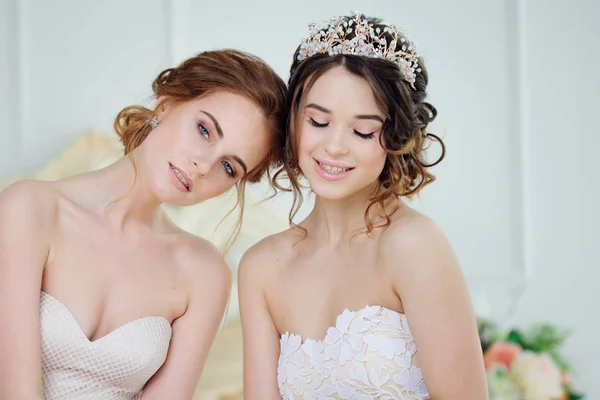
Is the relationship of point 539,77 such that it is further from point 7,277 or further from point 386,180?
point 7,277

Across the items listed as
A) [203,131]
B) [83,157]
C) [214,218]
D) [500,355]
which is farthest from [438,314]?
[83,157]

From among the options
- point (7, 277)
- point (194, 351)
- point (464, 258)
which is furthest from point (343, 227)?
point (464, 258)

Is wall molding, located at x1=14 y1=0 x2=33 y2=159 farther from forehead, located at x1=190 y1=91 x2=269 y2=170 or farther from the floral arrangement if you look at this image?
the floral arrangement

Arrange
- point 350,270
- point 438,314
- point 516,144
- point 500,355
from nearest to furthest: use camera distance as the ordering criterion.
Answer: point 438,314
point 350,270
point 500,355
point 516,144

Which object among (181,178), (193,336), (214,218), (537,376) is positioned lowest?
(537,376)

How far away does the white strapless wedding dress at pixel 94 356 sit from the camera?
7.19 feet

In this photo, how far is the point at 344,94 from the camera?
2160 mm

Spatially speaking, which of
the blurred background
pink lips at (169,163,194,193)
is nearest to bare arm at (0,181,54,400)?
pink lips at (169,163,194,193)

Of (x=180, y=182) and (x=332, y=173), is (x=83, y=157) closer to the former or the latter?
(x=180, y=182)

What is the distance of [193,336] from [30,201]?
618 mm

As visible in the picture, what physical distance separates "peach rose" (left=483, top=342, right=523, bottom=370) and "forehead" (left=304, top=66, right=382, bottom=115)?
1725 millimetres

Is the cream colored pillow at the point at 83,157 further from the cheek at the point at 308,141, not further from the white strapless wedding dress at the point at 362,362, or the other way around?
the white strapless wedding dress at the point at 362,362

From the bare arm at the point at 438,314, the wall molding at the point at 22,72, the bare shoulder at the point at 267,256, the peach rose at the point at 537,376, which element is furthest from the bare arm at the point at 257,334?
the wall molding at the point at 22,72

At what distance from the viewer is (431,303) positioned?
2.08 m
